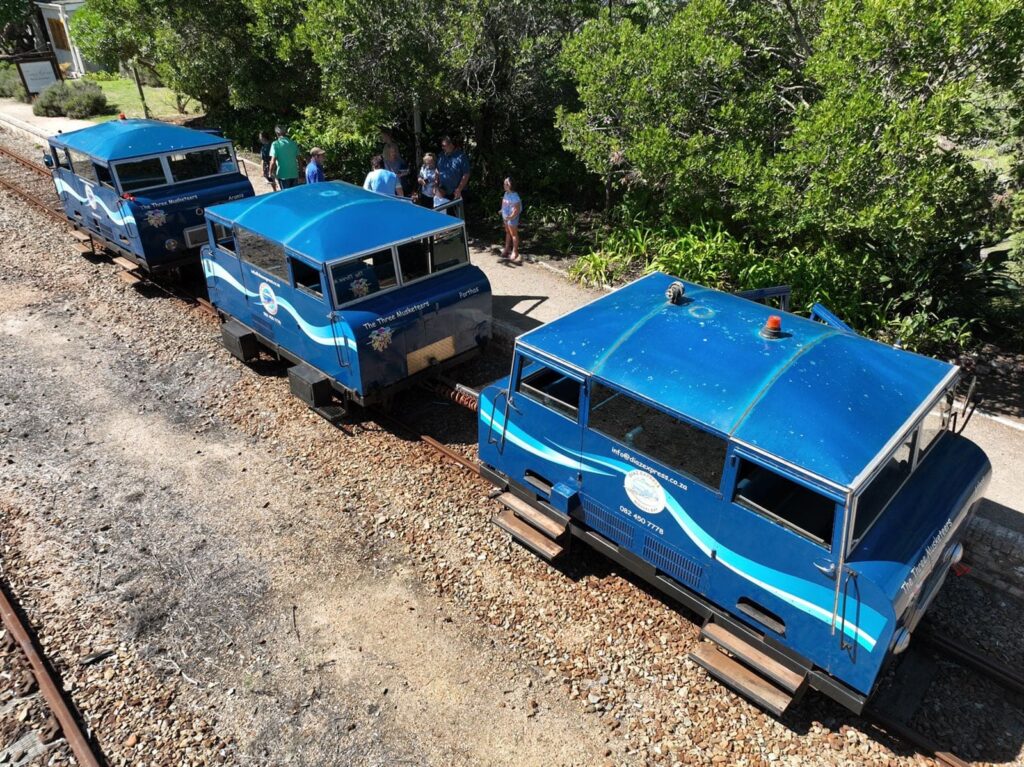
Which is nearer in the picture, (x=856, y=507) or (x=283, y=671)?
(x=856, y=507)

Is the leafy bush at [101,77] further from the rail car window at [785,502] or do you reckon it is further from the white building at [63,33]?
the rail car window at [785,502]

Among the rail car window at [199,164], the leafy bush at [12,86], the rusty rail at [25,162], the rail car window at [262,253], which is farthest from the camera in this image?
the leafy bush at [12,86]

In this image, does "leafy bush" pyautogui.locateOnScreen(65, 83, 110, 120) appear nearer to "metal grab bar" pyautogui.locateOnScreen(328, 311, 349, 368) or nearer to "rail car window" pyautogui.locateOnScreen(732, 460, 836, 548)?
"metal grab bar" pyautogui.locateOnScreen(328, 311, 349, 368)

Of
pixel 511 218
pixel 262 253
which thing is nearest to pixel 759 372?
pixel 262 253

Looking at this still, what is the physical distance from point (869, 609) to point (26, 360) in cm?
1212

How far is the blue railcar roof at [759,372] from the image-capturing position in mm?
5102

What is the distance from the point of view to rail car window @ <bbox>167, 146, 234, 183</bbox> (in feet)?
41.2

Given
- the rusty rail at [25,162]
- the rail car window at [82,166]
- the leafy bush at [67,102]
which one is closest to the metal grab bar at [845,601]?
the rail car window at [82,166]

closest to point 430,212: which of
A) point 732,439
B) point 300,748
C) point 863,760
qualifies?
point 732,439

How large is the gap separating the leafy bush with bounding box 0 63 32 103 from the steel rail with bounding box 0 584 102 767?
31.6 metres

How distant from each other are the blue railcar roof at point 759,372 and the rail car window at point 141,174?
30.4ft

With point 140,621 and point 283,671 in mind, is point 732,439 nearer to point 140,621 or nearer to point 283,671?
point 283,671

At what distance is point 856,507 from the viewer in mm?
4938

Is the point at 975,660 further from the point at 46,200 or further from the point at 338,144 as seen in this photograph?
the point at 46,200
